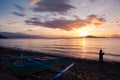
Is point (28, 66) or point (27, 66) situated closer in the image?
point (27, 66)

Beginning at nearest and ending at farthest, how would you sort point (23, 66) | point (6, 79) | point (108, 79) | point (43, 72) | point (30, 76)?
point (6, 79), point (23, 66), point (30, 76), point (108, 79), point (43, 72)

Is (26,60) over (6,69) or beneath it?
over

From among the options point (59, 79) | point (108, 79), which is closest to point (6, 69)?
point (59, 79)

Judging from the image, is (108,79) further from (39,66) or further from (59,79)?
(39,66)

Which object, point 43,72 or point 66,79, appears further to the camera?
point 43,72

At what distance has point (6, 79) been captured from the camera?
36.2 feet

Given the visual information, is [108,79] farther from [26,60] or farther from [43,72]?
[26,60]

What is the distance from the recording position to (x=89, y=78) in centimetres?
1414

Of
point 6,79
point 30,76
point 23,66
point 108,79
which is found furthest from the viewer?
point 108,79

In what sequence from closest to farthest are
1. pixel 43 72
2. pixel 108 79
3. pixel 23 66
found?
pixel 23 66 < pixel 108 79 < pixel 43 72

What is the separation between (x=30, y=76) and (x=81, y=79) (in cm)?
449

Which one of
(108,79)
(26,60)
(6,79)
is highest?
(26,60)

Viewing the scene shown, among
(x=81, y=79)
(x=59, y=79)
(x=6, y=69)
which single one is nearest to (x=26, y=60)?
(x=6, y=69)

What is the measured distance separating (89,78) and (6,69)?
8.36 m
